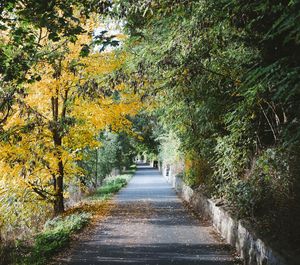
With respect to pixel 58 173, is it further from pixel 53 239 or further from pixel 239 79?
pixel 239 79

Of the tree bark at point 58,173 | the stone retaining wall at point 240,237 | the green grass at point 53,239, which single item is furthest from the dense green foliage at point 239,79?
the green grass at point 53,239

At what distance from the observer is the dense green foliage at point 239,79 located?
7246 millimetres

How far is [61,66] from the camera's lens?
1473 cm

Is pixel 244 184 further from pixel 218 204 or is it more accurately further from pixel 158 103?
pixel 158 103

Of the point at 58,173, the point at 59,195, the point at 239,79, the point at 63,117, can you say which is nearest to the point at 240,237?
the point at 239,79

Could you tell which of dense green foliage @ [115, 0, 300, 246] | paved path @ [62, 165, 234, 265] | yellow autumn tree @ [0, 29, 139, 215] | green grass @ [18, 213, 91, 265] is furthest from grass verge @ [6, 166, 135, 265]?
dense green foliage @ [115, 0, 300, 246]

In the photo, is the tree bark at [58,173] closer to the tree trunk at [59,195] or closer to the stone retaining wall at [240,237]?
the tree trunk at [59,195]

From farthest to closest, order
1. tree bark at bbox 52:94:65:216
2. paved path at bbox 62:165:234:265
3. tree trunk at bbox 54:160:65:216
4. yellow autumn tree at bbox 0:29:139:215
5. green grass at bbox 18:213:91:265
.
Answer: tree trunk at bbox 54:160:65:216 → tree bark at bbox 52:94:65:216 → yellow autumn tree at bbox 0:29:139:215 → green grass at bbox 18:213:91:265 → paved path at bbox 62:165:234:265

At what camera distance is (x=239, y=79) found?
11.1 meters

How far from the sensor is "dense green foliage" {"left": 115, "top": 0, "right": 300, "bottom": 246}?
7.25 meters

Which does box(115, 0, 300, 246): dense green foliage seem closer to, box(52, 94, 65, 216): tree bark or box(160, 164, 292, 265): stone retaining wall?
box(160, 164, 292, 265): stone retaining wall

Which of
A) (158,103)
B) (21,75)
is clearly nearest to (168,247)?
(21,75)

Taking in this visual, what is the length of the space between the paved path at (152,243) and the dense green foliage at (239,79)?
1.31m

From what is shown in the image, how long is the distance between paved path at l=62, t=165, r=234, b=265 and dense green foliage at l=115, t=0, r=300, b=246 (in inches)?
51.6
